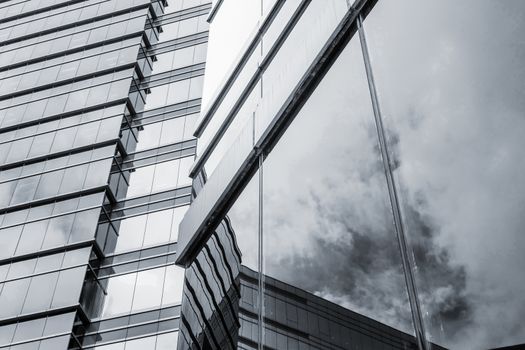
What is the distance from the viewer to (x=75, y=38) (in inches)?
1706

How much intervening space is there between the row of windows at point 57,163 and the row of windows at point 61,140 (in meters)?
0.44

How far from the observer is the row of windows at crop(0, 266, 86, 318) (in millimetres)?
26688

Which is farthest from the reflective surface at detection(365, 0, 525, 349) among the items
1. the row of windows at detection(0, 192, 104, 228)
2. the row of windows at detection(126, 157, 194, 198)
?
the row of windows at detection(0, 192, 104, 228)

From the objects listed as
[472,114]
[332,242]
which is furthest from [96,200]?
[472,114]

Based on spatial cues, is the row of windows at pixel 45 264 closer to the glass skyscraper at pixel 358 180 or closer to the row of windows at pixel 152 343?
the row of windows at pixel 152 343

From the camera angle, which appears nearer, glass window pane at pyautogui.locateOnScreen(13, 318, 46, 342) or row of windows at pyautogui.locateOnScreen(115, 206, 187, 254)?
glass window pane at pyautogui.locateOnScreen(13, 318, 46, 342)

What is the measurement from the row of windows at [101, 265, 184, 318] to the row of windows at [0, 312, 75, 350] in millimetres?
1693

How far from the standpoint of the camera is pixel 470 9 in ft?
20.8

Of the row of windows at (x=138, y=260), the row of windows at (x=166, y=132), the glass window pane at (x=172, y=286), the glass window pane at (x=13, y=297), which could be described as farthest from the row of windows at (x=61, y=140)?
the glass window pane at (x=172, y=286)

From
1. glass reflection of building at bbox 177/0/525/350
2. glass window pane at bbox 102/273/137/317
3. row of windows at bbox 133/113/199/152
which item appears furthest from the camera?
row of windows at bbox 133/113/199/152

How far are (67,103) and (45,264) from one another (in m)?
12.4

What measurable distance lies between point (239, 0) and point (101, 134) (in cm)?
1824

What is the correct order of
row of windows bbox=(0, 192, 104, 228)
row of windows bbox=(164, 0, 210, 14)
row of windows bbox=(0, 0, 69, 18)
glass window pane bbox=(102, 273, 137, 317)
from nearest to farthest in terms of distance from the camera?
1. glass window pane bbox=(102, 273, 137, 317)
2. row of windows bbox=(0, 192, 104, 228)
3. row of windows bbox=(164, 0, 210, 14)
4. row of windows bbox=(0, 0, 69, 18)

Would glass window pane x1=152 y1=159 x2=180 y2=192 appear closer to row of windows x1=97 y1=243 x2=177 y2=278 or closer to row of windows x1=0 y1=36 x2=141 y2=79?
row of windows x1=97 y1=243 x2=177 y2=278
